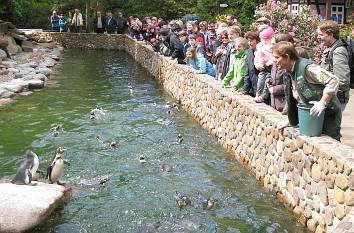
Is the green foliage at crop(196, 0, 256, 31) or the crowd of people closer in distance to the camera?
the crowd of people

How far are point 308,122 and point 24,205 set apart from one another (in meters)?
3.59

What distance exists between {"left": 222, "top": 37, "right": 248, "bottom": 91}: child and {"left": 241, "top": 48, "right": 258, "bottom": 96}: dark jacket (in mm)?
154

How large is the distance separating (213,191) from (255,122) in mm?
1308

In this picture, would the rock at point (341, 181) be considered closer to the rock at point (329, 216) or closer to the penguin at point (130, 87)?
the rock at point (329, 216)

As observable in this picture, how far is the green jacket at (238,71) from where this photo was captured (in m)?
9.66

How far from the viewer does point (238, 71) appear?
9.81 metres

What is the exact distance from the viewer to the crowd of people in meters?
5.94

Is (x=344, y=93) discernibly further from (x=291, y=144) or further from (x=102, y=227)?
(x=102, y=227)

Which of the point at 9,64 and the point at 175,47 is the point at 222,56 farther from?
the point at 9,64

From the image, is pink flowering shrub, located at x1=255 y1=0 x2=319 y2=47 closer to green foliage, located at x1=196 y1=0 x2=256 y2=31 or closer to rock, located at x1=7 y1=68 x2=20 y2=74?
green foliage, located at x1=196 y1=0 x2=256 y2=31

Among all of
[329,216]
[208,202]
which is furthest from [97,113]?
[329,216]

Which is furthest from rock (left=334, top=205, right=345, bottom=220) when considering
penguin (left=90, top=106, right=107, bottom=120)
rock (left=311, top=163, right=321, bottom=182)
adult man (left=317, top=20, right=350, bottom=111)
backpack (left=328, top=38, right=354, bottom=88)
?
penguin (left=90, top=106, right=107, bottom=120)

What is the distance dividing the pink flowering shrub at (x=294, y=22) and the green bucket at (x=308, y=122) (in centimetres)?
799

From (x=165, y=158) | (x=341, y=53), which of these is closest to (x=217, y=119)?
(x=165, y=158)
